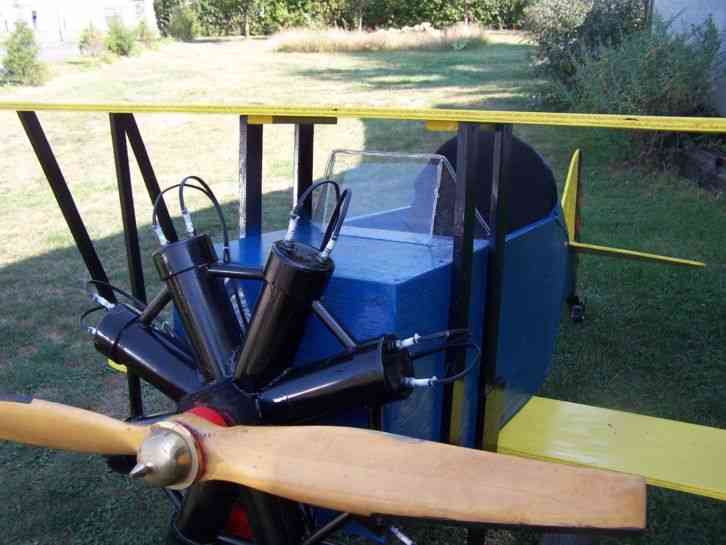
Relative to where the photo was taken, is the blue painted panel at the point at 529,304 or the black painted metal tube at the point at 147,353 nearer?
the black painted metal tube at the point at 147,353

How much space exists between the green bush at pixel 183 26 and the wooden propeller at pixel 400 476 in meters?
33.2

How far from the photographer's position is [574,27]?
11.7 meters

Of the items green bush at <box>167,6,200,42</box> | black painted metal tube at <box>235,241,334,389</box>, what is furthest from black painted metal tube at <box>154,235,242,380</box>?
green bush at <box>167,6,200,42</box>

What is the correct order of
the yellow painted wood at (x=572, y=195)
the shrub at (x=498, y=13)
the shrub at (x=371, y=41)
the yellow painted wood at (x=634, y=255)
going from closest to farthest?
1. the yellow painted wood at (x=634, y=255)
2. the yellow painted wood at (x=572, y=195)
3. the shrub at (x=371, y=41)
4. the shrub at (x=498, y=13)

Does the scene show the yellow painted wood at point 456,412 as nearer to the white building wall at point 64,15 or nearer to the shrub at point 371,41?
the shrub at point 371,41

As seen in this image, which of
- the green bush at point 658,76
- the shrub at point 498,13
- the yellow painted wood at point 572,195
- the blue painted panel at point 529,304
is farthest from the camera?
the shrub at point 498,13

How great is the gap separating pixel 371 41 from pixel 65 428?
25.1 metres

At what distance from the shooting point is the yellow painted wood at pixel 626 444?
2293mm

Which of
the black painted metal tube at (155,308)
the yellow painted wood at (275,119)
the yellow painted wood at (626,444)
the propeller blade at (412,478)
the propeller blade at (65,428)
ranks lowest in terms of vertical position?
the yellow painted wood at (626,444)

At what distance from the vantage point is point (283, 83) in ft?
56.1

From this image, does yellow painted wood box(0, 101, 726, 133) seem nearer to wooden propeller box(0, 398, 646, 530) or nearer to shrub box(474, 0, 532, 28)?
wooden propeller box(0, 398, 646, 530)

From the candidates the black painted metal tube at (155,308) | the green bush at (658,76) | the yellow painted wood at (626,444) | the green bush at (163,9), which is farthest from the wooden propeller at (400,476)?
the green bush at (163,9)

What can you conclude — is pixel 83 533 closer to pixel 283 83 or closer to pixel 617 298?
pixel 617 298

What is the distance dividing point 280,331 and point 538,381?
1.57 m
